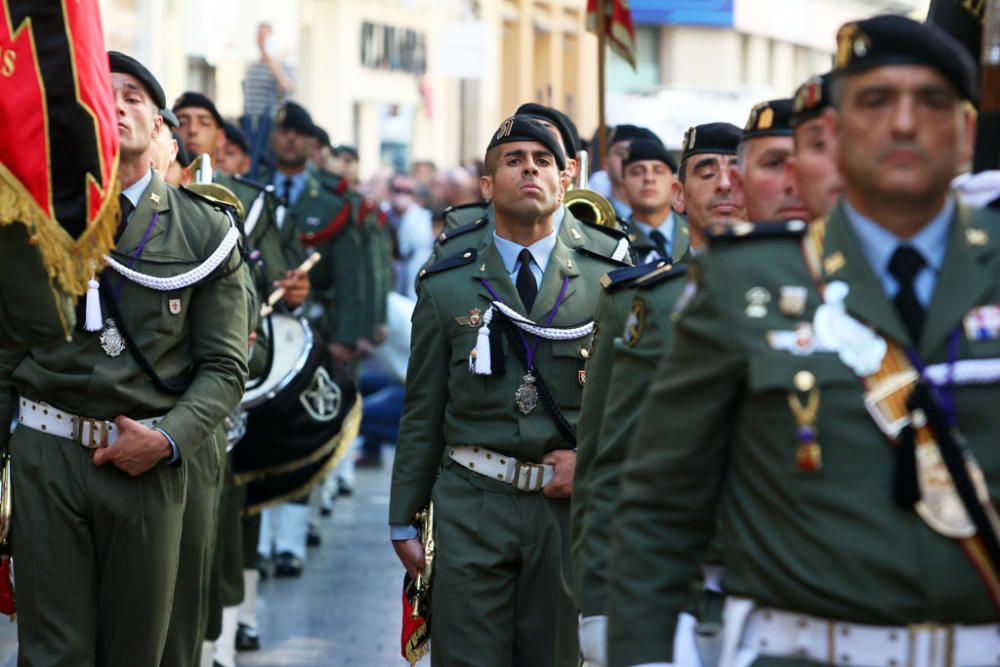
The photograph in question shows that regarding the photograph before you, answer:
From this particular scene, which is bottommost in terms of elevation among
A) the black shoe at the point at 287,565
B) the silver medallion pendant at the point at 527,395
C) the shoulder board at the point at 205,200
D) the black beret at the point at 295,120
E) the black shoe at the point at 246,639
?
the black shoe at the point at 287,565

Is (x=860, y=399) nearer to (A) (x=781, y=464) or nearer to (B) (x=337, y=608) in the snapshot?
(A) (x=781, y=464)

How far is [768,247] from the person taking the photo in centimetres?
404

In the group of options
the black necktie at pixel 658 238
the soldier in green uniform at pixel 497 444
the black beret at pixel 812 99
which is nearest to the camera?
the black beret at pixel 812 99

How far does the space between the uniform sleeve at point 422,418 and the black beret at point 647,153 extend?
4.03 metres

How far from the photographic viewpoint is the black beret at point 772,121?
511 cm

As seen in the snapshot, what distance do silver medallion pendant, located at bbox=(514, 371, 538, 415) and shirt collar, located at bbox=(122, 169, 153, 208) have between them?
1.42 meters

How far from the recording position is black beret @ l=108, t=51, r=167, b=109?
276 inches

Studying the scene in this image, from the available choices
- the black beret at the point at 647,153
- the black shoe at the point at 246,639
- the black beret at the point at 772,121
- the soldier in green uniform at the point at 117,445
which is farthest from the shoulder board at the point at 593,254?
the black shoe at the point at 246,639

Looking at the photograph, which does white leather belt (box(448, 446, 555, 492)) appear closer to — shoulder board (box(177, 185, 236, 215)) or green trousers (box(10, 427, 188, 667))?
green trousers (box(10, 427, 188, 667))

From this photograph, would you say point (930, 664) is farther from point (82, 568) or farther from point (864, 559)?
point (82, 568)

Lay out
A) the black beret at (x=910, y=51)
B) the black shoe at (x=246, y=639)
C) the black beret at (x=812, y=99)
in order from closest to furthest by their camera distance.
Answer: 1. the black beret at (x=910, y=51)
2. the black beret at (x=812, y=99)
3. the black shoe at (x=246, y=639)

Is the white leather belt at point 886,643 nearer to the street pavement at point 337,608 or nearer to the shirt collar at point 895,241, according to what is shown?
the shirt collar at point 895,241

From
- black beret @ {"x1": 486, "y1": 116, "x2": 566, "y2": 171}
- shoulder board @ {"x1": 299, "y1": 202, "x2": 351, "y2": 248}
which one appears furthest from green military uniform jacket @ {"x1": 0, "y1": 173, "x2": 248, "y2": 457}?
shoulder board @ {"x1": 299, "y1": 202, "x2": 351, "y2": 248}

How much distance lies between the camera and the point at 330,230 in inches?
551
